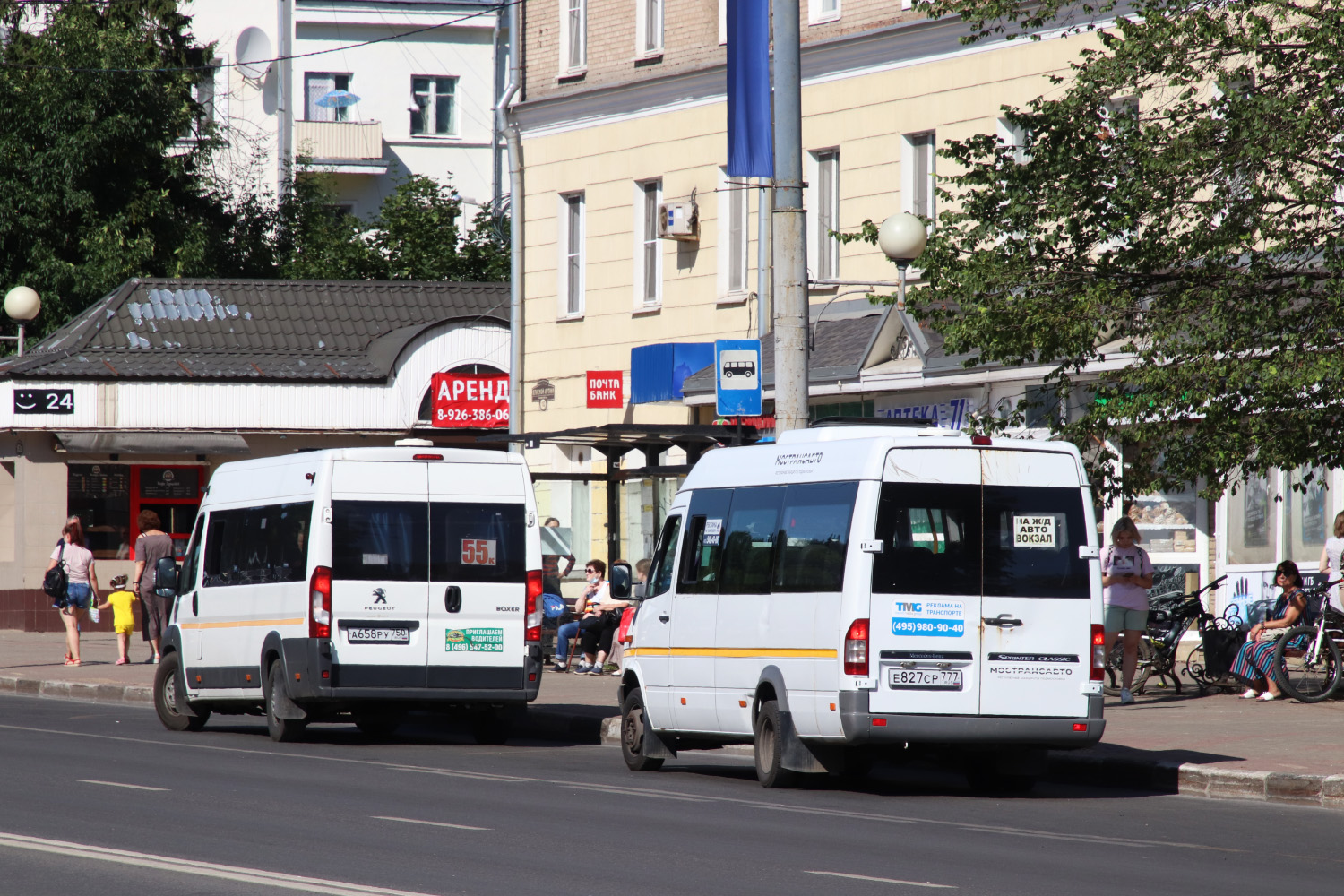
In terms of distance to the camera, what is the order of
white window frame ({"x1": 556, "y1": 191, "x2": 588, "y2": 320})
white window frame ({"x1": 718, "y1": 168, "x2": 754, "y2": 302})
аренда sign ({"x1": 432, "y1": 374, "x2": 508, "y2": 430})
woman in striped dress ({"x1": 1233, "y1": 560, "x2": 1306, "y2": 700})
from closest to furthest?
woman in striped dress ({"x1": 1233, "y1": 560, "x2": 1306, "y2": 700})
white window frame ({"x1": 718, "y1": 168, "x2": 754, "y2": 302})
white window frame ({"x1": 556, "y1": 191, "x2": 588, "y2": 320})
аренда sign ({"x1": 432, "y1": 374, "x2": 508, "y2": 430})

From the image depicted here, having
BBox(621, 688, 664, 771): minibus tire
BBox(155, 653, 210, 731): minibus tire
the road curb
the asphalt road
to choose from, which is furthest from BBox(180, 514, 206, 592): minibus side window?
BBox(621, 688, 664, 771): minibus tire

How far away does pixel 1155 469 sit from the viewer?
18.0 metres

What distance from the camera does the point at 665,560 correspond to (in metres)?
15.3

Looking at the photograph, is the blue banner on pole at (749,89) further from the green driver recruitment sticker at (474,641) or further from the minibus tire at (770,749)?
the minibus tire at (770,749)

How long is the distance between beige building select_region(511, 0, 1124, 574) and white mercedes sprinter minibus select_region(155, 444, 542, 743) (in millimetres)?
8080

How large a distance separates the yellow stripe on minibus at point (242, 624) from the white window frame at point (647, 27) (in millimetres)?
14736

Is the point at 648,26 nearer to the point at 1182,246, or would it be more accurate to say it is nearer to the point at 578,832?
the point at 1182,246

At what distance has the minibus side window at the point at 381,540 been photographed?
16547 mm

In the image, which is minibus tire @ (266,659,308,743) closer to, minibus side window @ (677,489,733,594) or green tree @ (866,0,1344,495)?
minibus side window @ (677,489,733,594)

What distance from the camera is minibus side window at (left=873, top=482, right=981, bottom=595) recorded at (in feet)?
42.7

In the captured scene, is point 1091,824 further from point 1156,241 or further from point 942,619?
point 1156,241

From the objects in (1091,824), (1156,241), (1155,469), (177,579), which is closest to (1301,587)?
(1155,469)

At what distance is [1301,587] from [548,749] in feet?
24.0

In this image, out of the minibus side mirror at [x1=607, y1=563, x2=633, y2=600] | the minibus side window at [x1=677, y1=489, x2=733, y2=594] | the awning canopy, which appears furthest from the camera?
the awning canopy
